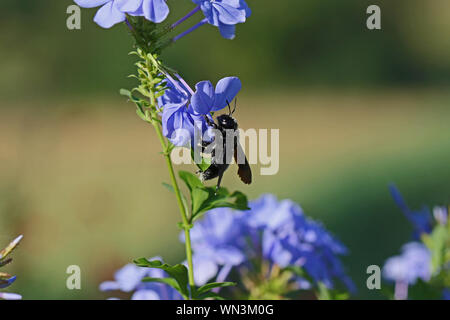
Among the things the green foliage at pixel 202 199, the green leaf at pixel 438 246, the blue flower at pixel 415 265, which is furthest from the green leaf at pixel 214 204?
the blue flower at pixel 415 265

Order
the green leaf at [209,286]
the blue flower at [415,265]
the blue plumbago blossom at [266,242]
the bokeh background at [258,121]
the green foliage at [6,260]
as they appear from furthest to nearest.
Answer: the bokeh background at [258,121] < the blue flower at [415,265] < the blue plumbago blossom at [266,242] < the green leaf at [209,286] < the green foliage at [6,260]

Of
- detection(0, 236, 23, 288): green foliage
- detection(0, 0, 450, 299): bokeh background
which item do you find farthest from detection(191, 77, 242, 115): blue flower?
detection(0, 0, 450, 299): bokeh background

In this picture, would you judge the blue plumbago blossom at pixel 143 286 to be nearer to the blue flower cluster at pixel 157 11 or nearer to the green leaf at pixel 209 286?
the green leaf at pixel 209 286

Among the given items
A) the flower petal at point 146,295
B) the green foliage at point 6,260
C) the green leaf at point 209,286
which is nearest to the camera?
the green foliage at point 6,260

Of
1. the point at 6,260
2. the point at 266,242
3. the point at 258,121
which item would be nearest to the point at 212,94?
the point at 6,260

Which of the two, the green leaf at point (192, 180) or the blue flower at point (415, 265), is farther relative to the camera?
the blue flower at point (415, 265)

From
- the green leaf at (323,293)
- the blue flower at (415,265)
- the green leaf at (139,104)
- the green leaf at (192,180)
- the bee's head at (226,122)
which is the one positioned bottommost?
the blue flower at (415,265)
